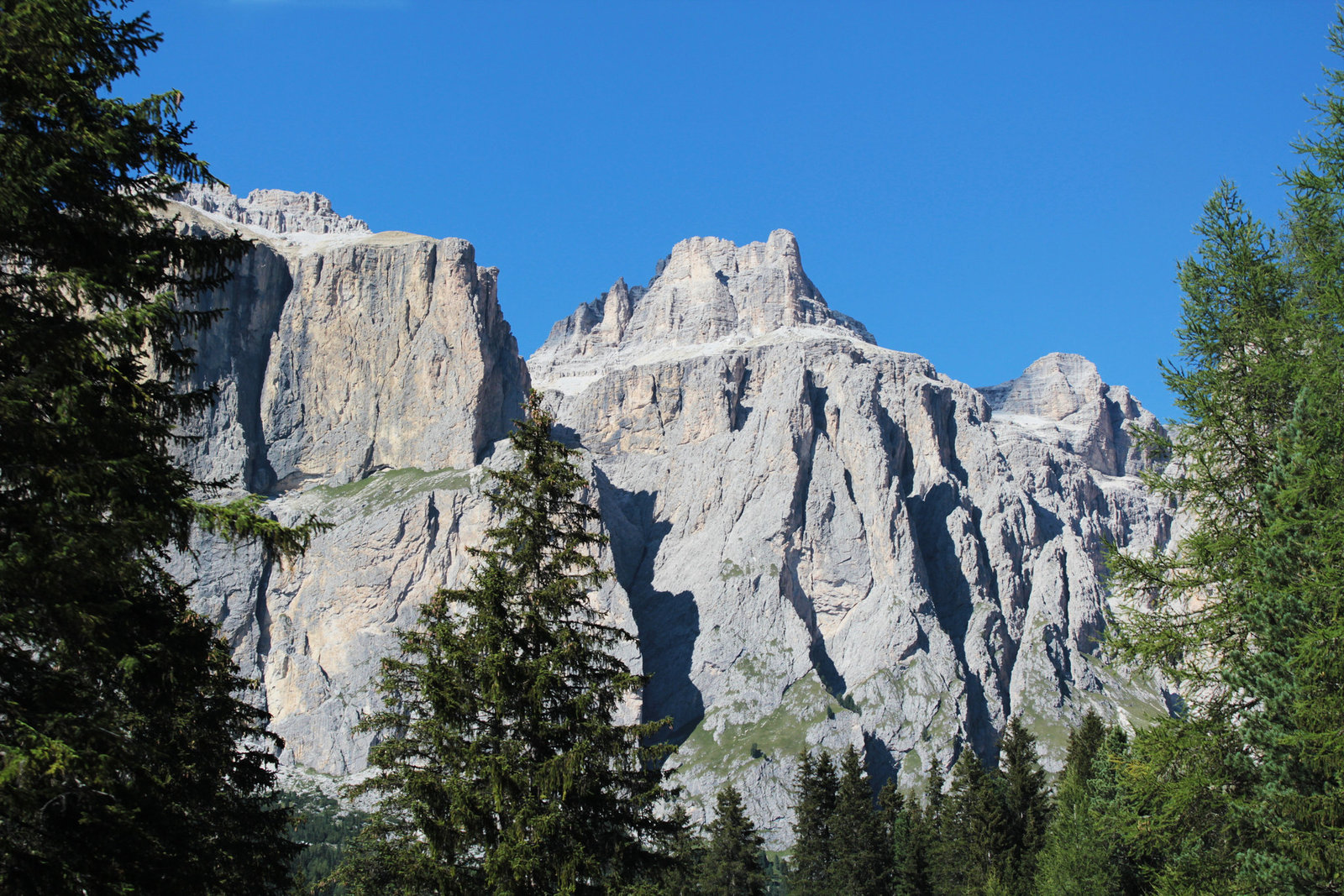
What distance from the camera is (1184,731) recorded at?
1479 centimetres

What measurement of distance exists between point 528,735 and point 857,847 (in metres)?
50.3

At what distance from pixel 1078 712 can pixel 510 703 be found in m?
203

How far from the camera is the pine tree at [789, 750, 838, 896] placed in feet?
207

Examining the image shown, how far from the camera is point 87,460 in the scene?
9.90m

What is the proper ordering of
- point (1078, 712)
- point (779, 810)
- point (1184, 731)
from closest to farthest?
point (1184, 731), point (779, 810), point (1078, 712)

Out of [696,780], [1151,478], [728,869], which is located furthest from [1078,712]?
[1151,478]

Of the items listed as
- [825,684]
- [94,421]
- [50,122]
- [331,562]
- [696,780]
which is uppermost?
[331,562]

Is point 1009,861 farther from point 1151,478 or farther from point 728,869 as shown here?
point 1151,478

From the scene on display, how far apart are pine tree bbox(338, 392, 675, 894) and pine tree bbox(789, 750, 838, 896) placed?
48117 mm

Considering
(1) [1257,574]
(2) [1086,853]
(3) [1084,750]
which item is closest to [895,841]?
(3) [1084,750]

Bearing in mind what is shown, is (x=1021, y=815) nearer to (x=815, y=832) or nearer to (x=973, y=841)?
(x=973, y=841)

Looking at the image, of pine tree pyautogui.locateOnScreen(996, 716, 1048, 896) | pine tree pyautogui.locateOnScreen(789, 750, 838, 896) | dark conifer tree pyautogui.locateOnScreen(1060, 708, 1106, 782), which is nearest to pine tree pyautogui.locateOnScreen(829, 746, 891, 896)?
pine tree pyautogui.locateOnScreen(789, 750, 838, 896)

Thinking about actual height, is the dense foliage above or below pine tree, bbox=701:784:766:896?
above

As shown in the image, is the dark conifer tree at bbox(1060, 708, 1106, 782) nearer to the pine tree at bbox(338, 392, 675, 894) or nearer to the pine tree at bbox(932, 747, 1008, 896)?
the pine tree at bbox(932, 747, 1008, 896)
